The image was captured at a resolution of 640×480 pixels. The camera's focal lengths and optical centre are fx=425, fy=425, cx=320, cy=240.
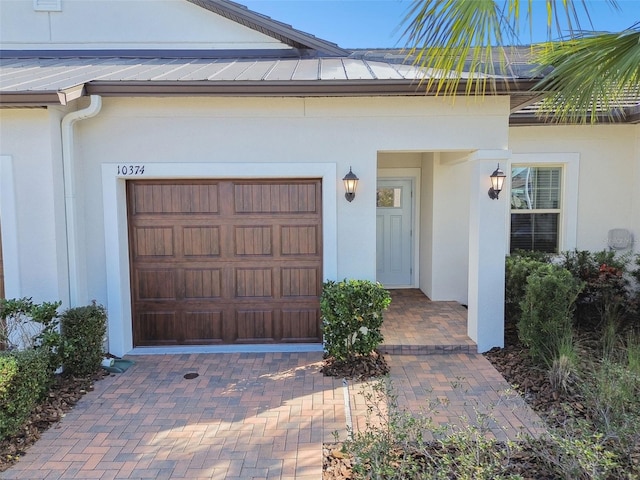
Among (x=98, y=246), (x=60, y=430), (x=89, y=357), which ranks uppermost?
(x=98, y=246)

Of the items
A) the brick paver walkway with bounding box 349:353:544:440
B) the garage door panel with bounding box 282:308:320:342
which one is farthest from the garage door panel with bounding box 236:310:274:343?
the brick paver walkway with bounding box 349:353:544:440

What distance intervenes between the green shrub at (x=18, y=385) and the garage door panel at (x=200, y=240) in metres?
2.29

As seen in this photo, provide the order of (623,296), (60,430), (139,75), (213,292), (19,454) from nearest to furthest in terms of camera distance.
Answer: (19,454) → (60,430) → (139,75) → (213,292) → (623,296)

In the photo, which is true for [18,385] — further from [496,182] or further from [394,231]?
[394,231]

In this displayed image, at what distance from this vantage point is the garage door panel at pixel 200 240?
604 centimetres

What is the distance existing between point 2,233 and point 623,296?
886cm

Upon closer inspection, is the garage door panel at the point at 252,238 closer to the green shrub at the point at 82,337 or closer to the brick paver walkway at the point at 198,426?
the brick paver walkway at the point at 198,426

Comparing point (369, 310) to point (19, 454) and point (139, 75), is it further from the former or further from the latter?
point (139, 75)

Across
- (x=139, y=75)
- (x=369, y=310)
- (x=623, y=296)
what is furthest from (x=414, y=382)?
(x=139, y=75)

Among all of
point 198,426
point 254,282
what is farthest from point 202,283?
point 198,426

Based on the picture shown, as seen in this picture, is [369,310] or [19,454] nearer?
[19,454]

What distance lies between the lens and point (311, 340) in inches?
244

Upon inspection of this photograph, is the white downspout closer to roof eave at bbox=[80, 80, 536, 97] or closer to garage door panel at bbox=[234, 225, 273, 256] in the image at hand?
roof eave at bbox=[80, 80, 536, 97]

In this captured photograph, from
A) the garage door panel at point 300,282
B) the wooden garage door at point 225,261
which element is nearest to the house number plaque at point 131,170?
the wooden garage door at point 225,261
